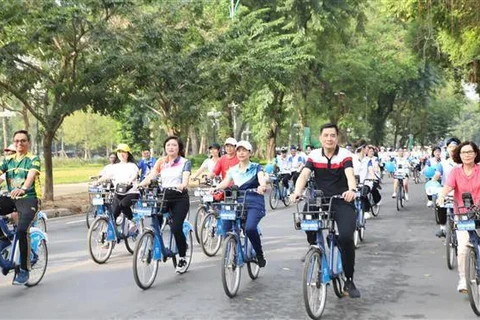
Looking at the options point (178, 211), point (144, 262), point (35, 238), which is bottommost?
point (144, 262)

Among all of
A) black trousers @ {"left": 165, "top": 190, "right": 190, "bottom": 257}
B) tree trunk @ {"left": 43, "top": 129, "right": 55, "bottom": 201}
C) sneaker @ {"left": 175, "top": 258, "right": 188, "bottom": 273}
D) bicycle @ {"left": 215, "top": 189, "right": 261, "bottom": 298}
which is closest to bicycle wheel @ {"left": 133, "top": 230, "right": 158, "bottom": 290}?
black trousers @ {"left": 165, "top": 190, "right": 190, "bottom": 257}

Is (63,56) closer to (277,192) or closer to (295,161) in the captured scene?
(277,192)

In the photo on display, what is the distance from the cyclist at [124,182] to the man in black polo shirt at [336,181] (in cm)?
375

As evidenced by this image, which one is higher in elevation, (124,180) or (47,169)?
(47,169)

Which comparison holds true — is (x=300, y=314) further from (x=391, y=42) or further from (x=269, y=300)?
(x=391, y=42)

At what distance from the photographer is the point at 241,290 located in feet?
24.5

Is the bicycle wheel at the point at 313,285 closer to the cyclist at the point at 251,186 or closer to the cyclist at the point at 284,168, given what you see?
the cyclist at the point at 251,186

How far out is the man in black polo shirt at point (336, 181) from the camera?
6.54m

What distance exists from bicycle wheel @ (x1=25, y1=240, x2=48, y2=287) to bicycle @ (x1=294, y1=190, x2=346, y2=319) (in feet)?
11.0

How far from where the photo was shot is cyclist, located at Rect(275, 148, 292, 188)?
19.2 meters

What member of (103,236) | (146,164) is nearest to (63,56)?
(146,164)

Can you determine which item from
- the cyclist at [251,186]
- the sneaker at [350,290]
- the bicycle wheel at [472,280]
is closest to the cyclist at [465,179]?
the bicycle wheel at [472,280]

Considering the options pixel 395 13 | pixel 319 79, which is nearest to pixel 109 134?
pixel 319 79

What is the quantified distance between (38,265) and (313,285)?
12.2 feet
